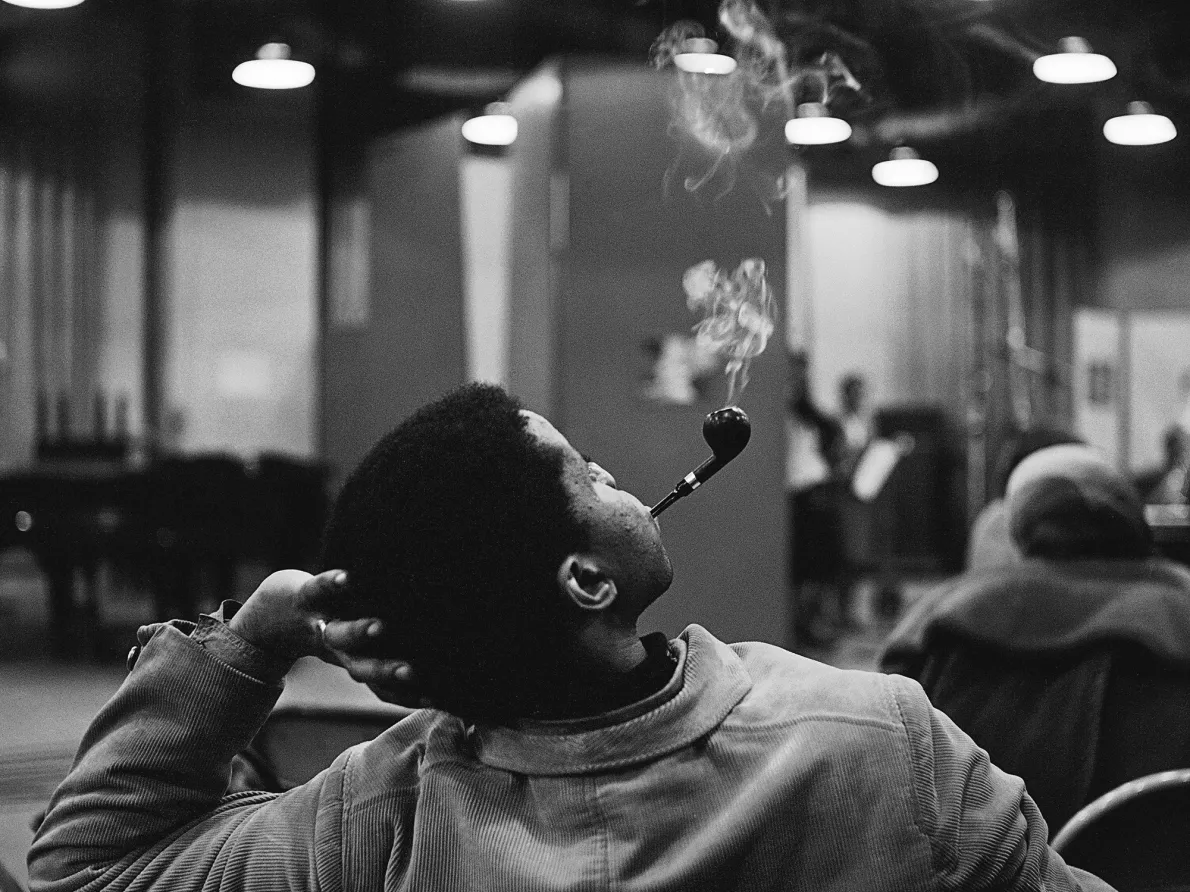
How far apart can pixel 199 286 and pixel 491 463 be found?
9726 mm

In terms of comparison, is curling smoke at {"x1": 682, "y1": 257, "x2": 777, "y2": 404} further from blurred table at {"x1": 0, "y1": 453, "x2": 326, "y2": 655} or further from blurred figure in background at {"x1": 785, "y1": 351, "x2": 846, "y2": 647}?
Answer: blurred table at {"x1": 0, "y1": 453, "x2": 326, "y2": 655}

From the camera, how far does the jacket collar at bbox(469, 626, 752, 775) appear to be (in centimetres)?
86

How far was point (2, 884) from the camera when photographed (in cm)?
121

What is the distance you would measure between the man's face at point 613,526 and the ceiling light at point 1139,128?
8078mm

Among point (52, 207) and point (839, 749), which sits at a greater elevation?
point (52, 207)

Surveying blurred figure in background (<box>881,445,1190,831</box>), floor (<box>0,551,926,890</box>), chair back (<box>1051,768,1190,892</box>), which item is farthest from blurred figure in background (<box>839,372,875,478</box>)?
chair back (<box>1051,768,1190,892</box>)

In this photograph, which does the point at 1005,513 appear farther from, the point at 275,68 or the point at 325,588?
the point at 275,68

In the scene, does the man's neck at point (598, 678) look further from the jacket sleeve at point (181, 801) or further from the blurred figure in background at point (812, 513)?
the blurred figure in background at point (812, 513)

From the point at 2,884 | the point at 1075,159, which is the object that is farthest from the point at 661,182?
the point at 1075,159

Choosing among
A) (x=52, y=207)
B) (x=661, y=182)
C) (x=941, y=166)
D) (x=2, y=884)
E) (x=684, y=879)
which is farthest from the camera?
(x=941, y=166)

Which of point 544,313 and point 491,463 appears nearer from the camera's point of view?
point 491,463

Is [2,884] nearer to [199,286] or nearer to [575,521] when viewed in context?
[575,521]

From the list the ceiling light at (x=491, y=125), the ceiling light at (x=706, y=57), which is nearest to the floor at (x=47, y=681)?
the ceiling light at (x=706, y=57)

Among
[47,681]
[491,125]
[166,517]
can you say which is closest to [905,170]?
[491,125]
